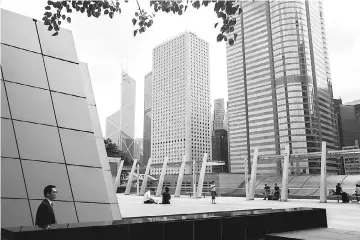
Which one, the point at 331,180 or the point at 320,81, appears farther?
the point at 320,81

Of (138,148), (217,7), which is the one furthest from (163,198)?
(138,148)

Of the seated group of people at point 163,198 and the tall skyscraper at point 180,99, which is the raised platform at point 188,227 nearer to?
the seated group of people at point 163,198

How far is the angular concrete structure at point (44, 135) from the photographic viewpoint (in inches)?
245

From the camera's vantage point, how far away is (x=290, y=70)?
103875 millimetres

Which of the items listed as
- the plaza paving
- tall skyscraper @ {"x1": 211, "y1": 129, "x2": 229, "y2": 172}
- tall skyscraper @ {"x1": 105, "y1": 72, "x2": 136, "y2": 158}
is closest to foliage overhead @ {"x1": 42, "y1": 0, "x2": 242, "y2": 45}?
the plaza paving

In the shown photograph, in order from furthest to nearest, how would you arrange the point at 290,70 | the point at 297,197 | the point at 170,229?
the point at 290,70, the point at 297,197, the point at 170,229

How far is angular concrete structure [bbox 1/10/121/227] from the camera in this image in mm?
6219

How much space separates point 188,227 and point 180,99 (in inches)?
5308

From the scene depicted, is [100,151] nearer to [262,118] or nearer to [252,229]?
[252,229]

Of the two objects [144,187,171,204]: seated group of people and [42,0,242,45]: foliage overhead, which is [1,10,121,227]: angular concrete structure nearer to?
[42,0,242,45]: foliage overhead

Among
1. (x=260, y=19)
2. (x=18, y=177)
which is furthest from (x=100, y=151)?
(x=260, y=19)

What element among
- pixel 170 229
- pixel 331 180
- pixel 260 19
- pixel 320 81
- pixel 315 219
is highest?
pixel 260 19

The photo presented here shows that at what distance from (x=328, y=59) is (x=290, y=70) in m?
19.9

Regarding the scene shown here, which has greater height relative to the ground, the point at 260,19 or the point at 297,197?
the point at 260,19
